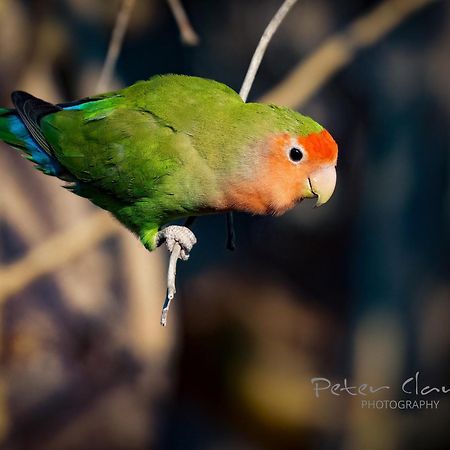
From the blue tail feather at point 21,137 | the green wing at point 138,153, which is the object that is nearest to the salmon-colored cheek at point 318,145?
the green wing at point 138,153

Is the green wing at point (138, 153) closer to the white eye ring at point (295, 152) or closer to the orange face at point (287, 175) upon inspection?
the orange face at point (287, 175)

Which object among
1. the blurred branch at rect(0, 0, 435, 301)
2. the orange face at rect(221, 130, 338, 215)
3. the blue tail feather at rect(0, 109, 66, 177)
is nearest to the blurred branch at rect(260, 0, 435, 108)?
the blurred branch at rect(0, 0, 435, 301)

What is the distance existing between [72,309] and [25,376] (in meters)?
0.49

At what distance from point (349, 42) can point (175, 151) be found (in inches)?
91.5

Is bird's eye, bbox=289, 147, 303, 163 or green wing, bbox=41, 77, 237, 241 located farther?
green wing, bbox=41, 77, 237, 241

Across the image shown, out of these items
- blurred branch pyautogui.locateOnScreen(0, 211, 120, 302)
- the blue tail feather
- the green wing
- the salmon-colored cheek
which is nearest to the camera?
the salmon-colored cheek

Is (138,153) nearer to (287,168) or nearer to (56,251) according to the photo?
(287,168)

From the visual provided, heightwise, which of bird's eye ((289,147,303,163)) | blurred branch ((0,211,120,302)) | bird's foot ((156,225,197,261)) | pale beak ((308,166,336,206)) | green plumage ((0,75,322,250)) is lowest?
bird's foot ((156,225,197,261))

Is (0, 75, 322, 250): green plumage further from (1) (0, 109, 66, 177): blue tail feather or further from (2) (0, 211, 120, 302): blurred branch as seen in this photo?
(2) (0, 211, 120, 302): blurred branch

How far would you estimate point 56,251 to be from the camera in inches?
174

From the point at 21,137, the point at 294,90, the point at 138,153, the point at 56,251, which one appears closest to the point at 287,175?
the point at 138,153

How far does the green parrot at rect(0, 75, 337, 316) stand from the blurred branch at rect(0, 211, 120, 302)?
1567 millimetres

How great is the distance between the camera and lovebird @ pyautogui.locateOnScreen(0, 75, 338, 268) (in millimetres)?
2340

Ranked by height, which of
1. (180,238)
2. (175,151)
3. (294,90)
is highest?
(294,90)
